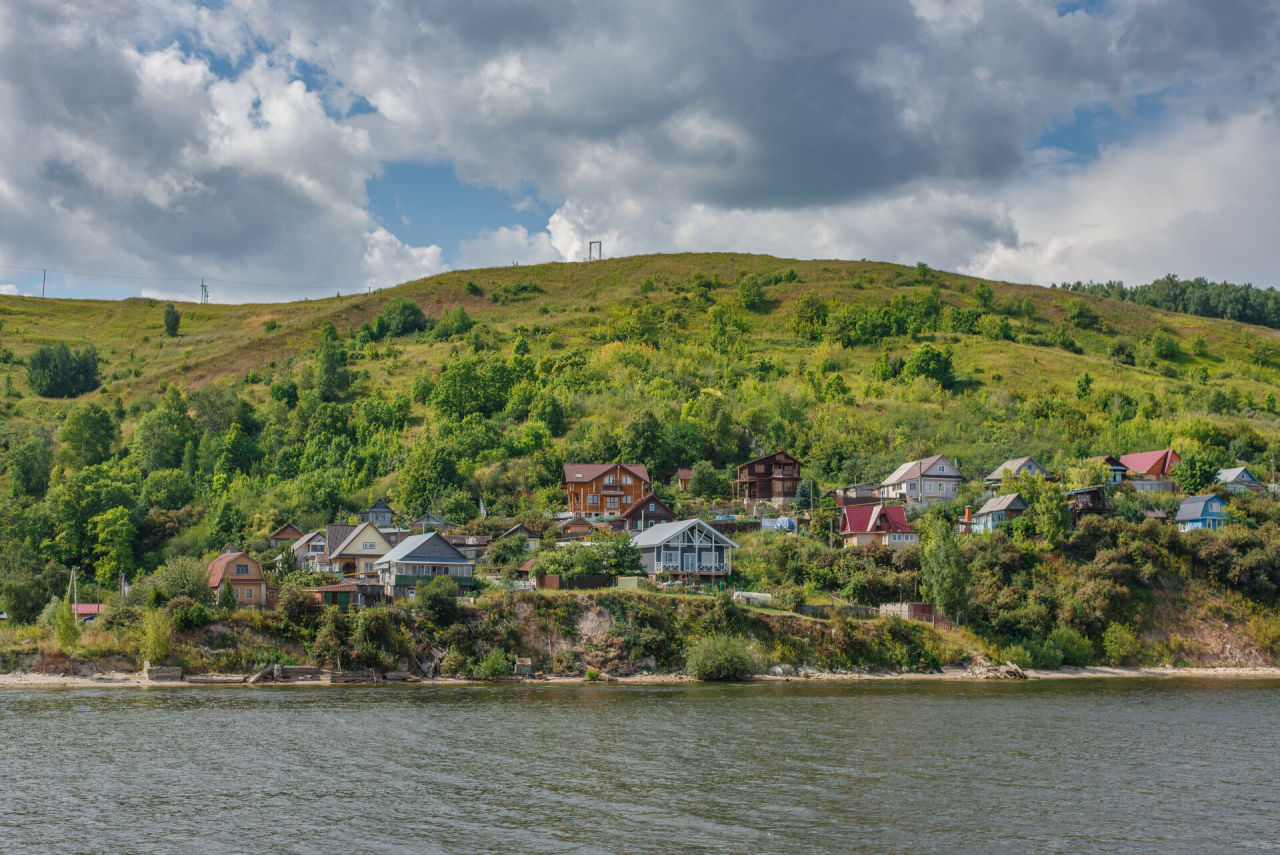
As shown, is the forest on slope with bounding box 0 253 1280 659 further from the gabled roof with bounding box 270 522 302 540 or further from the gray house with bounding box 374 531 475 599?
the gray house with bounding box 374 531 475 599

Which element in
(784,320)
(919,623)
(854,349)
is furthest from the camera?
(784,320)

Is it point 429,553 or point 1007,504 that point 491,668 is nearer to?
point 429,553

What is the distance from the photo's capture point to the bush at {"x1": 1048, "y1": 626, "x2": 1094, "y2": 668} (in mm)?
60750

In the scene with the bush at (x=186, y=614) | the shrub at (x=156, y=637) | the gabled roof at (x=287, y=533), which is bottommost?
the shrub at (x=156, y=637)

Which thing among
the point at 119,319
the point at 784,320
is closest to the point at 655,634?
the point at 784,320

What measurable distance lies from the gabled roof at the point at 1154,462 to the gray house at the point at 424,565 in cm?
6253

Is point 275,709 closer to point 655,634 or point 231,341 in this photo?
point 655,634

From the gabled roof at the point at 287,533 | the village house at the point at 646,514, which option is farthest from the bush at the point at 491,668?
the gabled roof at the point at 287,533

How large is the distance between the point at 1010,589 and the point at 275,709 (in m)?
47.1

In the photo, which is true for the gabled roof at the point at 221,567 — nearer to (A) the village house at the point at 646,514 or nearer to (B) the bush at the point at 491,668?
(B) the bush at the point at 491,668

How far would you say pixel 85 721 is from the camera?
127 feet

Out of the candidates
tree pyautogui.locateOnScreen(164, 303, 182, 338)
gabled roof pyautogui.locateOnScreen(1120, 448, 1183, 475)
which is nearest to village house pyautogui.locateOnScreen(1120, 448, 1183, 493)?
gabled roof pyautogui.locateOnScreen(1120, 448, 1183, 475)

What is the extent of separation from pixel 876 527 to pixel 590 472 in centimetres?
2864

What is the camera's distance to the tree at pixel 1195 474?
78375 mm
